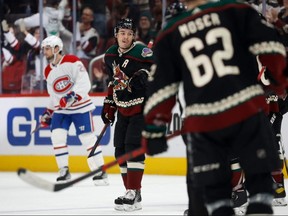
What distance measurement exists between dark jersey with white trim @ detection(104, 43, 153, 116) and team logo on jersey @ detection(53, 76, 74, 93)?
1.81m

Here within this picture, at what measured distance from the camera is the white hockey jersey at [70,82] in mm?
6892

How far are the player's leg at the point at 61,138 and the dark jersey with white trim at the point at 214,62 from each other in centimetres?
409

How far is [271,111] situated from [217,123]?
238 centimetres

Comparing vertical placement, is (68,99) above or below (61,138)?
above

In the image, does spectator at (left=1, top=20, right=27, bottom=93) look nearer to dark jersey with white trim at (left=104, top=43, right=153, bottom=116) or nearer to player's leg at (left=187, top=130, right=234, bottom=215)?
dark jersey with white trim at (left=104, top=43, right=153, bottom=116)

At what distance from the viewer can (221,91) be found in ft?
9.28

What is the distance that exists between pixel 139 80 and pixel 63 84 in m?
2.03

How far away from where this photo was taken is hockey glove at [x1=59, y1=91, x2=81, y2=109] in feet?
22.4

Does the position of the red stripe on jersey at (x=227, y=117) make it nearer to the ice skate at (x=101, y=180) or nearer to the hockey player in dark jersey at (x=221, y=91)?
the hockey player in dark jersey at (x=221, y=91)

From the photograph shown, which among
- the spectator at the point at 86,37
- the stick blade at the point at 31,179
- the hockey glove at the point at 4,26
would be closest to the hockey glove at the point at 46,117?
the spectator at the point at 86,37

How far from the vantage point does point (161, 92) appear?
115 inches

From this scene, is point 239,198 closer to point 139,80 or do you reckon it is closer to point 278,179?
point 278,179

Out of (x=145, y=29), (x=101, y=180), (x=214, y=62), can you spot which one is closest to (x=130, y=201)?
(x=101, y=180)

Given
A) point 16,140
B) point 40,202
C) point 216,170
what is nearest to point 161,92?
point 216,170
